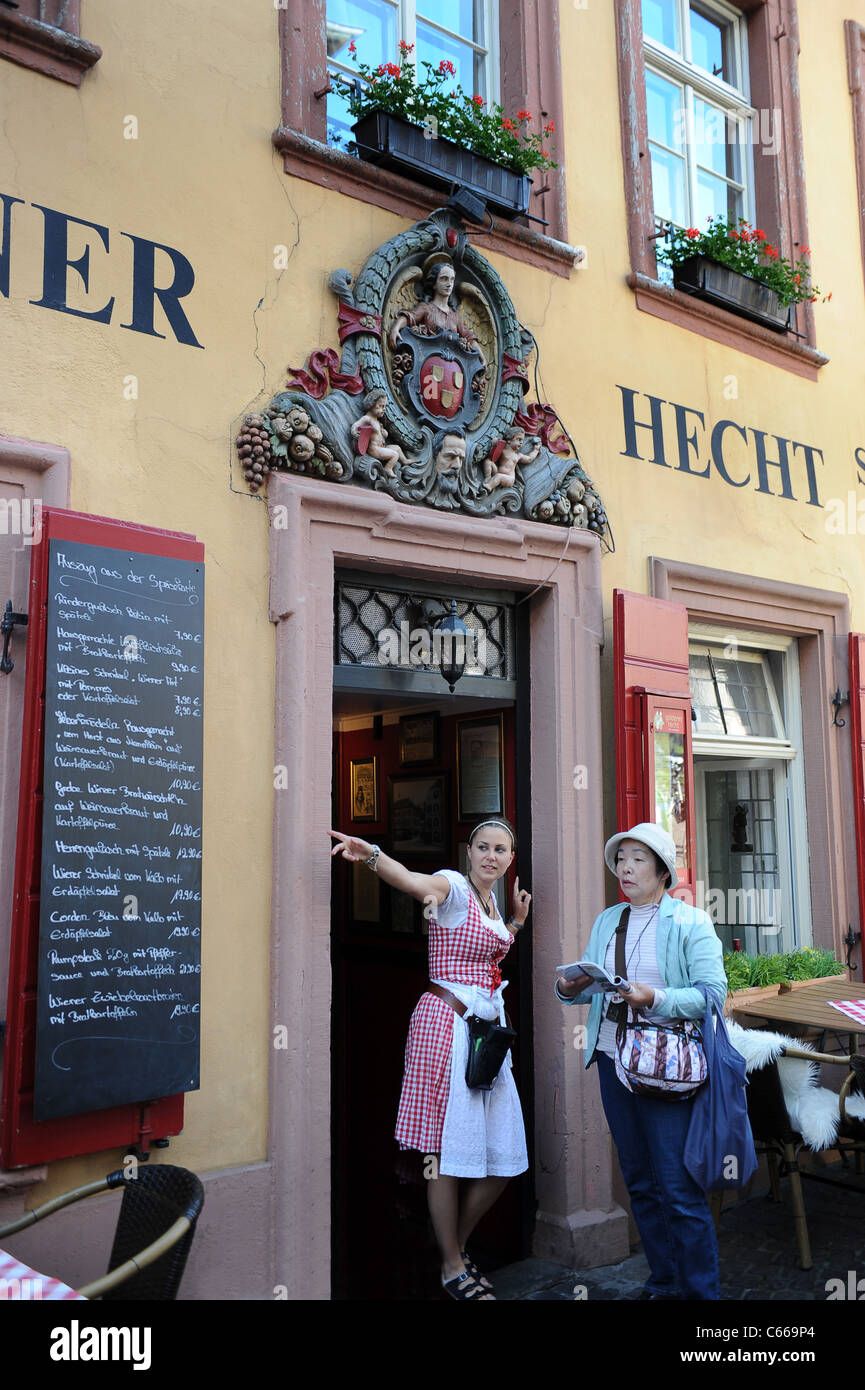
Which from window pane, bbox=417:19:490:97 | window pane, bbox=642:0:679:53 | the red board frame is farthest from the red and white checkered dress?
window pane, bbox=642:0:679:53

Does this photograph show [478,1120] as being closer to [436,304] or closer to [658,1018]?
[658,1018]

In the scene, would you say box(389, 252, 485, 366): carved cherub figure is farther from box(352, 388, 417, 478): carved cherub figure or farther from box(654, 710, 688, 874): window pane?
box(654, 710, 688, 874): window pane

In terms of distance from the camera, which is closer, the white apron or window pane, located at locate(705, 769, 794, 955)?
the white apron

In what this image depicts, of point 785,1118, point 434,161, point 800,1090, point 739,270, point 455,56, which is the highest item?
point 455,56

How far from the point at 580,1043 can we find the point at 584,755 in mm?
1267

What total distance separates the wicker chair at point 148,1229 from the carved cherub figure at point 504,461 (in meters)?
3.11

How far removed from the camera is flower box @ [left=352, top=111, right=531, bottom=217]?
15.5 ft

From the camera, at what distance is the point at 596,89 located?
584cm

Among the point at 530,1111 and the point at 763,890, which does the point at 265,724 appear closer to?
the point at 530,1111

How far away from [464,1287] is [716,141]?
6.42 metres

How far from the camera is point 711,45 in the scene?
703 centimetres

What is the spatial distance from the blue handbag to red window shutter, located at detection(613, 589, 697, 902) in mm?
1480

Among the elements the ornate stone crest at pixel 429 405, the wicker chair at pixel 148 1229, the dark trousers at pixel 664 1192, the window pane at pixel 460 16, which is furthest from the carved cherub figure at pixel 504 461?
the wicker chair at pixel 148 1229

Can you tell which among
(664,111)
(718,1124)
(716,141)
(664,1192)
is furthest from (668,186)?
(664,1192)
